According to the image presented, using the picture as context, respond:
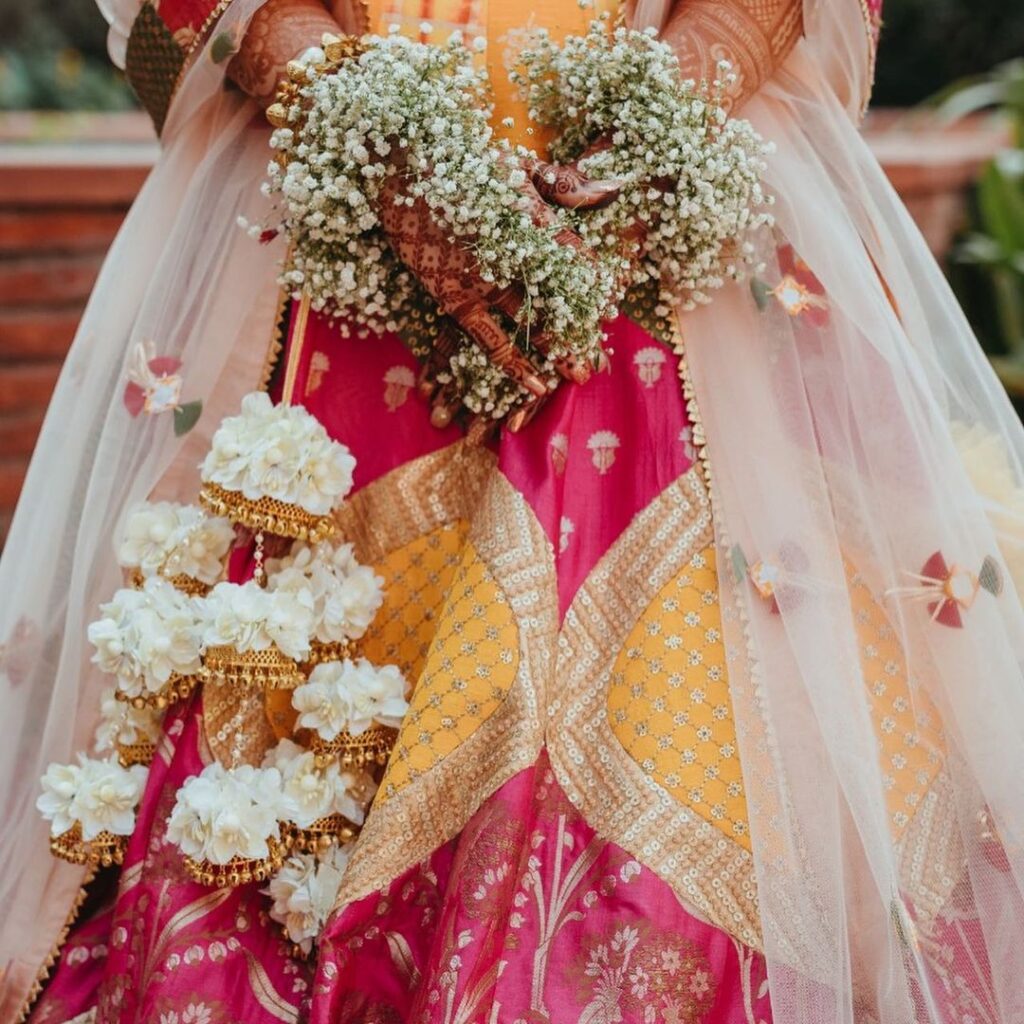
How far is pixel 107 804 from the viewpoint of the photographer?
147cm

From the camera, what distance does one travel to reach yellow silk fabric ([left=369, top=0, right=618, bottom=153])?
150 centimetres

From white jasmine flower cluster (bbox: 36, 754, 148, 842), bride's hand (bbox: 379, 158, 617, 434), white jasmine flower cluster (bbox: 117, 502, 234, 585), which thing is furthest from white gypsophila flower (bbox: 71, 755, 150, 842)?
bride's hand (bbox: 379, 158, 617, 434)

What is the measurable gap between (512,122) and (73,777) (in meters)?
0.79

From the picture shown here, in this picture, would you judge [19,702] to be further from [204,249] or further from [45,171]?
[45,171]

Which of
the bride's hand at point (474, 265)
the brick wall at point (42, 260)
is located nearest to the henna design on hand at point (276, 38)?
the bride's hand at point (474, 265)

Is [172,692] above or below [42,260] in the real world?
above

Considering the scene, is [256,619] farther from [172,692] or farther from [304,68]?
[304,68]

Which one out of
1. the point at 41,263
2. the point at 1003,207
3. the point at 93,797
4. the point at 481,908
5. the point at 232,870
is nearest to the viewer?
the point at 481,908

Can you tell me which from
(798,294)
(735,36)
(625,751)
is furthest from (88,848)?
(735,36)

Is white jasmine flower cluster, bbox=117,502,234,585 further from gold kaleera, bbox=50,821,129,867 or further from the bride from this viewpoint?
gold kaleera, bbox=50,821,129,867

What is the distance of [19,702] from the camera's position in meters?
1.62

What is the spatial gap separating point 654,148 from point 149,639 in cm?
68

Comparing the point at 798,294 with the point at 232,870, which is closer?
the point at 232,870

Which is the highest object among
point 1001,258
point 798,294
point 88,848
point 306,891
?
point 798,294
